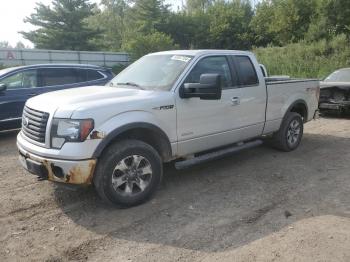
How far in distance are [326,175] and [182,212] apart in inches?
101

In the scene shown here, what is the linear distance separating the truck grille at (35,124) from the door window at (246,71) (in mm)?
3043

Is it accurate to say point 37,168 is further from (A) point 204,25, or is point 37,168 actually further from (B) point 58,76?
(A) point 204,25

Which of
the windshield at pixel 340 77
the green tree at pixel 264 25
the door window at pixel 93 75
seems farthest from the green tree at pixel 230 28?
the door window at pixel 93 75

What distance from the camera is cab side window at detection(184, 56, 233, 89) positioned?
5296mm

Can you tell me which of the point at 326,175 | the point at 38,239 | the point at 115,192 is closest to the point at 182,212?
the point at 115,192

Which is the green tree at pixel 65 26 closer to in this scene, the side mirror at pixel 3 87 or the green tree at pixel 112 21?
the green tree at pixel 112 21

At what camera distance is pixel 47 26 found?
41.5m

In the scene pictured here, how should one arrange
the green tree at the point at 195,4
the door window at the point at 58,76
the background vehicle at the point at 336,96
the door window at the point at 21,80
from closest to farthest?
1. the door window at the point at 21,80
2. the door window at the point at 58,76
3. the background vehicle at the point at 336,96
4. the green tree at the point at 195,4

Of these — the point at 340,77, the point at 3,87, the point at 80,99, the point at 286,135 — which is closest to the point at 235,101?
the point at 286,135

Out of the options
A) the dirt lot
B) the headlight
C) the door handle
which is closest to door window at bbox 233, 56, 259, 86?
the door handle

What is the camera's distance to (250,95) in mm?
6051

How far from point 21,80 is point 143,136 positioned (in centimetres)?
511

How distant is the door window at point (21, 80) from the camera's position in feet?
28.2

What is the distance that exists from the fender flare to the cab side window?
0.84m
